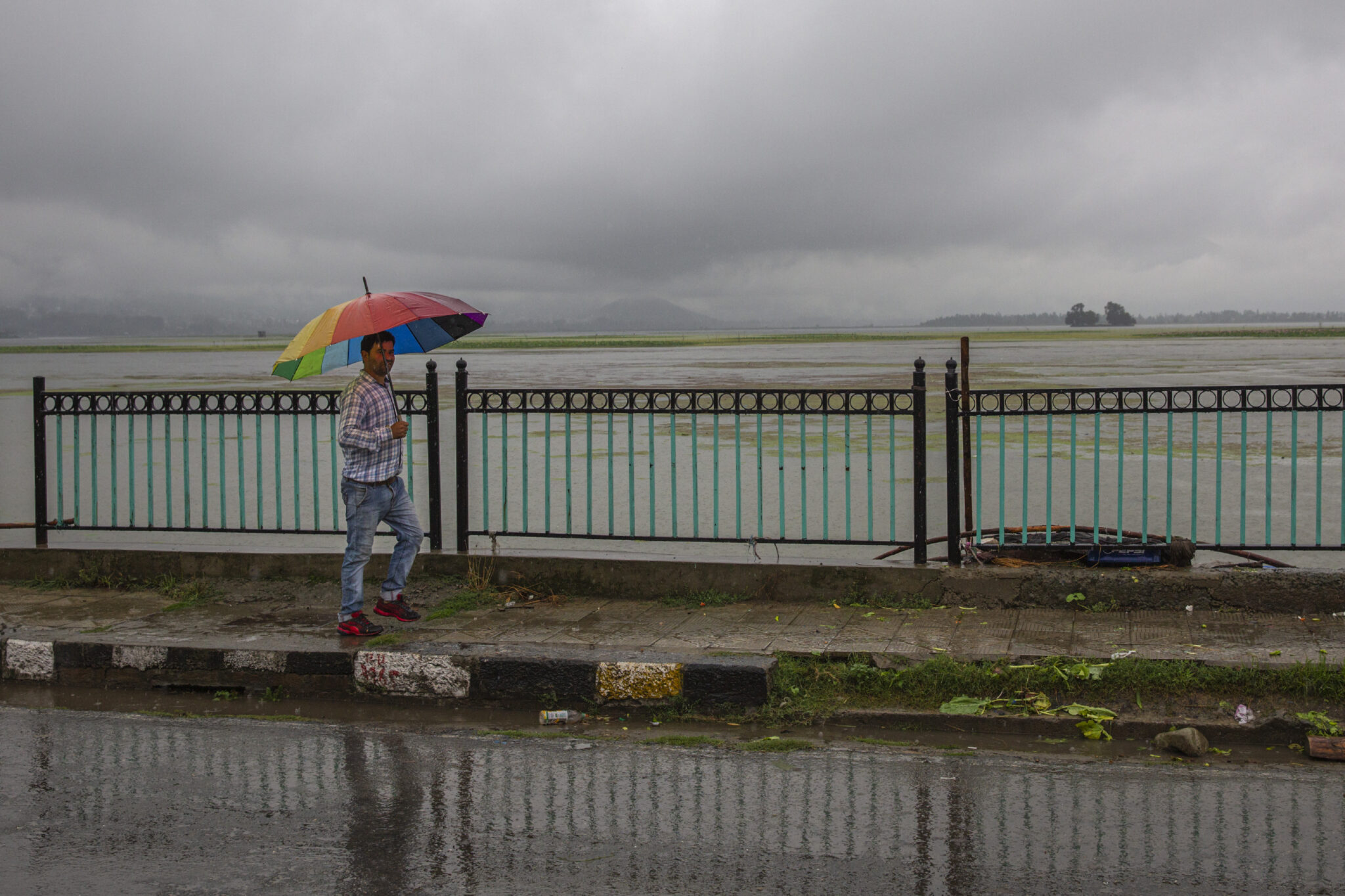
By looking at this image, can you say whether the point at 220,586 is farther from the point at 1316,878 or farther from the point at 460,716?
the point at 1316,878

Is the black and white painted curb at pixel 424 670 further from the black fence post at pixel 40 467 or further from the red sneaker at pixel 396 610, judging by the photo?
the black fence post at pixel 40 467

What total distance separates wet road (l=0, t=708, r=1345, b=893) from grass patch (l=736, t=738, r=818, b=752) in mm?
85

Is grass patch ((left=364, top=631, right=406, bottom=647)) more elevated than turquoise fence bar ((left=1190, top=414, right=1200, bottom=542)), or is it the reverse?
turquoise fence bar ((left=1190, top=414, right=1200, bottom=542))

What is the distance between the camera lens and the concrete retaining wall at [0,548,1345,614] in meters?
6.66

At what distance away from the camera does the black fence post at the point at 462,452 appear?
765 centimetres

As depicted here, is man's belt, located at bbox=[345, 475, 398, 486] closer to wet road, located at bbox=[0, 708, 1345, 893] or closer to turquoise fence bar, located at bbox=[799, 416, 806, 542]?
wet road, located at bbox=[0, 708, 1345, 893]

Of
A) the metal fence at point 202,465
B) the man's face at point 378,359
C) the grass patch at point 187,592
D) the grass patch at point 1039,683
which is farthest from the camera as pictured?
the metal fence at point 202,465

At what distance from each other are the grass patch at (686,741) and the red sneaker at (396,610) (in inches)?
87.1

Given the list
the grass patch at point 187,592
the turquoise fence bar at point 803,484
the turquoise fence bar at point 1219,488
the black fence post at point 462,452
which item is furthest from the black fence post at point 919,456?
the grass patch at point 187,592

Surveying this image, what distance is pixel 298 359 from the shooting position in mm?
6320

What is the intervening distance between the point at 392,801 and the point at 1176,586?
467cm

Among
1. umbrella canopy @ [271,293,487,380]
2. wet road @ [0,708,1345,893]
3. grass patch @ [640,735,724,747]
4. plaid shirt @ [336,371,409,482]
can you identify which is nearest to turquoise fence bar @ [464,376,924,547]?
umbrella canopy @ [271,293,487,380]

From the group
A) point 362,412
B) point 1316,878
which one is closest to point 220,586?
point 362,412

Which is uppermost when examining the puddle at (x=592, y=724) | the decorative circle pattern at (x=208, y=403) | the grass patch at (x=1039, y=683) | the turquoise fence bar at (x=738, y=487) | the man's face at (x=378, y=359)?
the man's face at (x=378, y=359)
